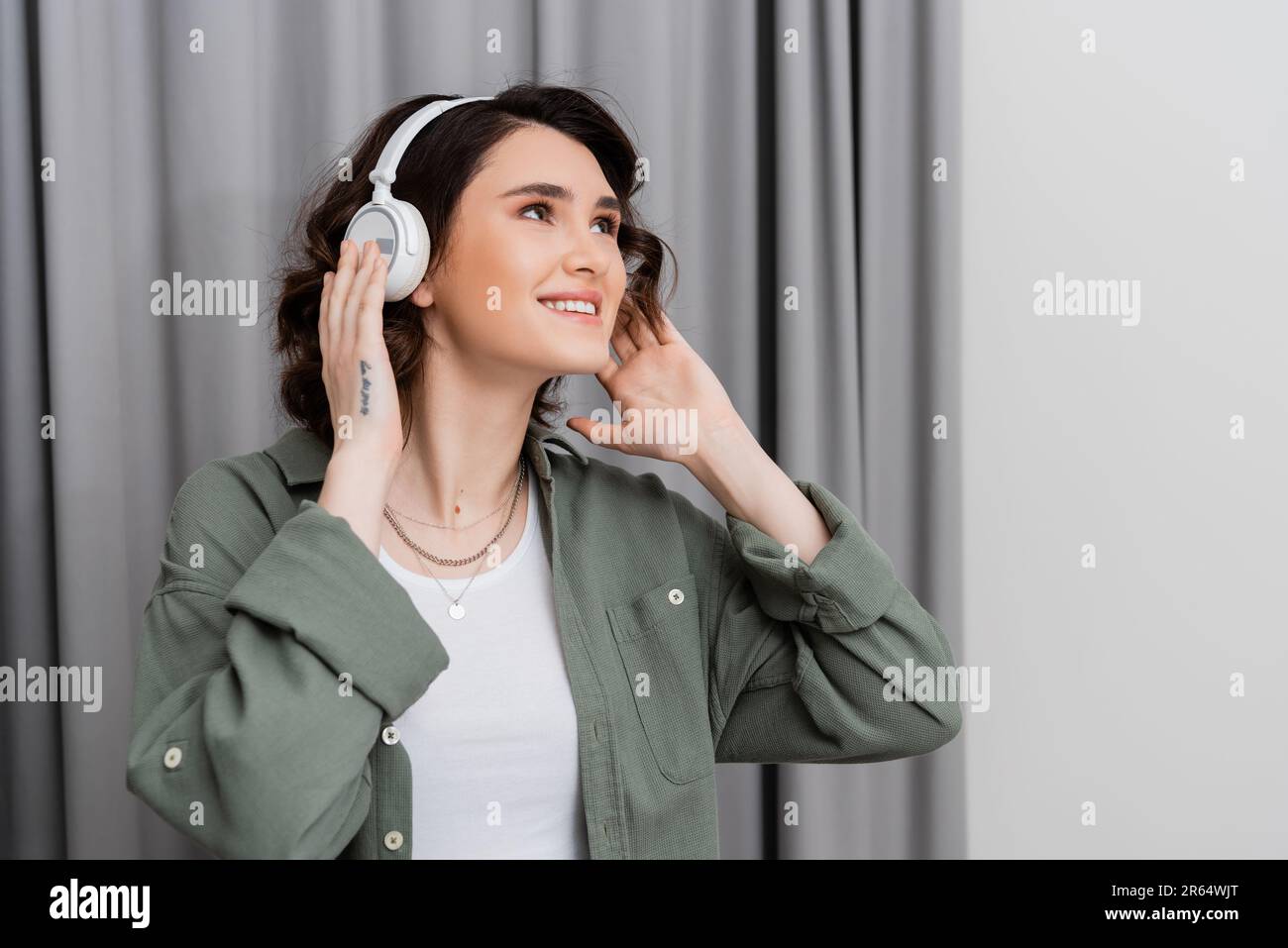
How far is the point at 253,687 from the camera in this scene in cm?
90

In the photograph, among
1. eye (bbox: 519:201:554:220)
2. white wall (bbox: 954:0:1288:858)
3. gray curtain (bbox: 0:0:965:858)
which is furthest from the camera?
white wall (bbox: 954:0:1288:858)

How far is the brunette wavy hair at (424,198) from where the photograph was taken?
117 cm

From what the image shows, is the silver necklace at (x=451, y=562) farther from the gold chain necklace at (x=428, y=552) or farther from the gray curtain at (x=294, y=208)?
the gray curtain at (x=294, y=208)

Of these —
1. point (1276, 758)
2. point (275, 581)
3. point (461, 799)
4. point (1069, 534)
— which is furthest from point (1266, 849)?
point (275, 581)

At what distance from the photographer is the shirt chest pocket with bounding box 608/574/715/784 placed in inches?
45.1

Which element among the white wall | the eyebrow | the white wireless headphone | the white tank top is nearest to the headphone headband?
the white wireless headphone

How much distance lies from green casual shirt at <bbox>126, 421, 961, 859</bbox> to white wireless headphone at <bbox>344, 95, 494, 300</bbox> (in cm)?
20

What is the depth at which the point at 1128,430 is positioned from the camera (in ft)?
5.41

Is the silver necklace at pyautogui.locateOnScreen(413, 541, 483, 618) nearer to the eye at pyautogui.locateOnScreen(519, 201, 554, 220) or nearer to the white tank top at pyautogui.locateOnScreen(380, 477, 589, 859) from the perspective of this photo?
the white tank top at pyautogui.locateOnScreen(380, 477, 589, 859)

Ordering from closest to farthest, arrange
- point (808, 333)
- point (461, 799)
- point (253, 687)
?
point (253, 687)
point (461, 799)
point (808, 333)

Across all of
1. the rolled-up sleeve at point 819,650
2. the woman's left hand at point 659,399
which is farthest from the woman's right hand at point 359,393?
the rolled-up sleeve at point 819,650

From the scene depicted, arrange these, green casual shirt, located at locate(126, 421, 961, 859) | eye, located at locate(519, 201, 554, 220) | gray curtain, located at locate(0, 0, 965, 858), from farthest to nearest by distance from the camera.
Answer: gray curtain, located at locate(0, 0, 965, 858)
eye, located at locate(519, 201, 554, 220)
green casual shirt, located at locate(126, 421, 961, 859)

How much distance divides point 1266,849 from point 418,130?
1.45 metres

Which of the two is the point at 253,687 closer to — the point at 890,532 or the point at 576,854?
the point at 576,854
